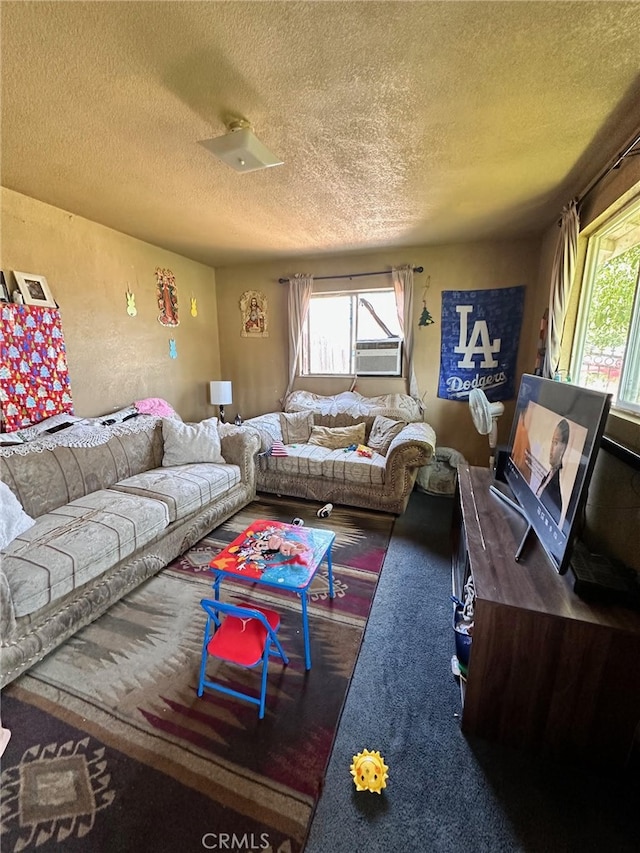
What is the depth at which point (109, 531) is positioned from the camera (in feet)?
5.96

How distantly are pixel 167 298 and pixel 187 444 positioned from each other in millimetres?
1833

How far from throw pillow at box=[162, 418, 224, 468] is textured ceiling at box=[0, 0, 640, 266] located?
170 centimetres

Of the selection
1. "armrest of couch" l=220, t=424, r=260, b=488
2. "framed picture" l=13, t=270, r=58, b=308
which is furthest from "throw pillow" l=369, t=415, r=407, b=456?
"framed picture" l=13, t=270, r=58, b=308

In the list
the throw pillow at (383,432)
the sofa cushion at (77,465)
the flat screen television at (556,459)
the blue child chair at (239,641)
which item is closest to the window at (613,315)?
the flat screen television at (556,459)

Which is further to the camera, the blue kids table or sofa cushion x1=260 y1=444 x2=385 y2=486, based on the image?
sofa cushion x1=260 y1=444 x2=385 y2=486

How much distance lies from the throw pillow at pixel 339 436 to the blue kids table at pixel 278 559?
1.56 m

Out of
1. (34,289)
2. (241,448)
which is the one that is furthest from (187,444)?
(34,289)

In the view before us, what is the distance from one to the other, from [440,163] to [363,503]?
2.44 metres

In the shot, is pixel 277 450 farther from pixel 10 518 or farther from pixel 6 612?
pixel 6 612

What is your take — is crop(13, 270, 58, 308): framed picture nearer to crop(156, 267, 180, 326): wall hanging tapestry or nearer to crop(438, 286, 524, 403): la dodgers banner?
crop(156, 267, 180, 326): wall hanging tapestry

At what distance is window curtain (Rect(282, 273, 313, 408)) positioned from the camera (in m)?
3.95

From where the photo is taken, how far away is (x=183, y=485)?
2410mm

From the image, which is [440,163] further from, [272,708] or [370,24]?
[272,708]

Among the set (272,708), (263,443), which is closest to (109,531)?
(272,708)
